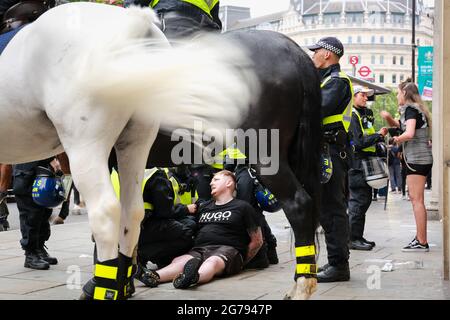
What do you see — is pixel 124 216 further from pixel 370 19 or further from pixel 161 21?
pixel 370 19

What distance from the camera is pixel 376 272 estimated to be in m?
6.48

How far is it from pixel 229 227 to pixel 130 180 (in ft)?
6.87

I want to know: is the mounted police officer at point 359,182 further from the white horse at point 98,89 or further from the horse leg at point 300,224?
the white horse at point 98,89

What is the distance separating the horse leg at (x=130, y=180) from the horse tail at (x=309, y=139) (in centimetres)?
112

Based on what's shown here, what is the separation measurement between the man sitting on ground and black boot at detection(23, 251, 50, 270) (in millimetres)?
1343

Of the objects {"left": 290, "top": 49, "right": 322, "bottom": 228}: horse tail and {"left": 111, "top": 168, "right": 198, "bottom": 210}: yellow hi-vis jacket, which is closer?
{"left": 290, "top": 49, "right": 322, "bottom": 228}: horse tail

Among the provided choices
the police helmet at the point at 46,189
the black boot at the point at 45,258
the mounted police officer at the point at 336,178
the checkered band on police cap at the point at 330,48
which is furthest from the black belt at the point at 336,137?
the black boot at the point at 45,258

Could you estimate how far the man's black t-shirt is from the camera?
6.48 m

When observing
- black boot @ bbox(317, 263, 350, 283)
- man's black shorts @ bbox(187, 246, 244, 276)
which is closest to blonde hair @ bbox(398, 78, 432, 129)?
black boot @ bbox(317, 263, 350, 283)

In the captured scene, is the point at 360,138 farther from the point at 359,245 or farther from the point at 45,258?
the point at 45,258

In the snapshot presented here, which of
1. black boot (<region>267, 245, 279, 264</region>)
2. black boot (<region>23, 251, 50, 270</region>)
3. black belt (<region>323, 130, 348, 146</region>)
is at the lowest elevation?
black boot (<region>267, 245, 279, 264</region>)

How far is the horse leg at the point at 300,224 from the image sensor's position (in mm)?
4785

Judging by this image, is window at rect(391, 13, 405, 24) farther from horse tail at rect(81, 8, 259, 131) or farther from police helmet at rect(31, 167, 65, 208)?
horse tail at rect(81, 8, 259, 131)
